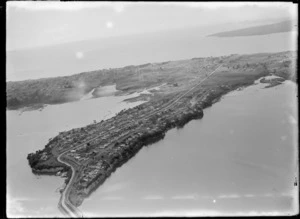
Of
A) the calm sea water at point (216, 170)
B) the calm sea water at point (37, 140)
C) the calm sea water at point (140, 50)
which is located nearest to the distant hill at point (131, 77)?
the calm sea water at point (140, 50)

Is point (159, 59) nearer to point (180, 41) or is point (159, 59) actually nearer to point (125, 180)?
point (180, 41)

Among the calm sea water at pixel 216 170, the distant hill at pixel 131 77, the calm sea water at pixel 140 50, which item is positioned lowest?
the calm sea water at pixel 216 170

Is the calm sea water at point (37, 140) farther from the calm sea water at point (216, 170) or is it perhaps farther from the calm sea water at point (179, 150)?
the calm sea water at point (216, 170)

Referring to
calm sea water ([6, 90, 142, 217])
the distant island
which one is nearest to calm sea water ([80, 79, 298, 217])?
the distant island

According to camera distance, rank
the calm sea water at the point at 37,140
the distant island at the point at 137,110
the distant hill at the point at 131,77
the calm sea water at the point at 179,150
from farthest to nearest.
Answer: the distant hill at the point at 131,77 < the distant island at the point at 137,110 < the calm sea water at the point at 37,140 < the calm sea water at the point at 179,150

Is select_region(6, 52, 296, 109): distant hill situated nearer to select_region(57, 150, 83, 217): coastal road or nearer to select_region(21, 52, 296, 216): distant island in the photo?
select_region(21, 52, 296, 216): distant island

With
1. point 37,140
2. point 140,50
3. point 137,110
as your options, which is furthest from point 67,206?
point 140,50

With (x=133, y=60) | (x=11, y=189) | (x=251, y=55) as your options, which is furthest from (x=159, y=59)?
(x=11, y=189)
